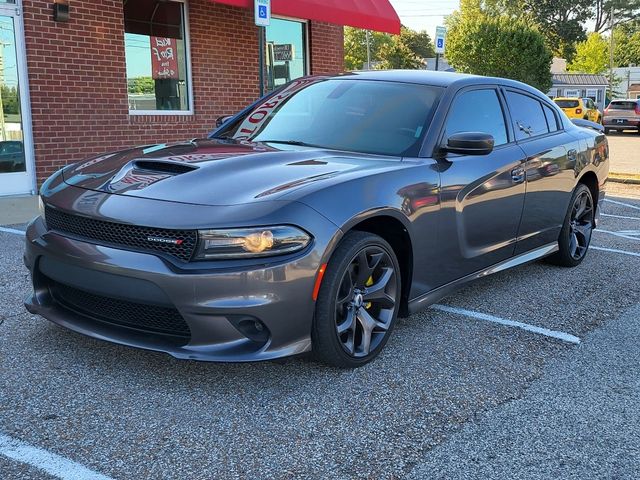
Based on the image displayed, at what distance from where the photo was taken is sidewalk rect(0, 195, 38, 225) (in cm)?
710

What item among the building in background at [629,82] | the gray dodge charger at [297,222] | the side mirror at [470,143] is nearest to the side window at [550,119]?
the gray dodge charger at [297,222]

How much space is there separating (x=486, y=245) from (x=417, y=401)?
158 cm

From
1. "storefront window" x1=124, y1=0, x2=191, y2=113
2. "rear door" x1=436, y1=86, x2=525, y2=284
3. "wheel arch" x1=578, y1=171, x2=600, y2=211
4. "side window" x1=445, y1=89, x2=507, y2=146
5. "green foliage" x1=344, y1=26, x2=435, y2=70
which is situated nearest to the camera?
"rear door" x1=436, y1=86, x2=525, y2=284

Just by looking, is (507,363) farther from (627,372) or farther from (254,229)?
(254,229)

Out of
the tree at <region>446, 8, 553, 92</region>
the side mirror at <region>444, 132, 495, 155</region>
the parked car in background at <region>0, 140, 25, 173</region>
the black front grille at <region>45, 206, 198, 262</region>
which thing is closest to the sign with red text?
the parked car in background at <region>0, 140, 25, 173</region>

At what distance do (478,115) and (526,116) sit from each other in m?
0.80

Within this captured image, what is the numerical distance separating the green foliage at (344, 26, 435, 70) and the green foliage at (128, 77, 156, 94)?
64.4m

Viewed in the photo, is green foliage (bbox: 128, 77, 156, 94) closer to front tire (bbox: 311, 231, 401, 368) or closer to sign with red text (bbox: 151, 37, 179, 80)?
sign with red text (bbox: 151, 37, 179, 80)

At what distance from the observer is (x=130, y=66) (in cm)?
947

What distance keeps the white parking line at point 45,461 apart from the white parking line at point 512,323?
2737 mm

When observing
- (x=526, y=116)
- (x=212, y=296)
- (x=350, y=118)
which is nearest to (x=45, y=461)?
(x=212, y=296)

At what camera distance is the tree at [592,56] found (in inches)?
2891

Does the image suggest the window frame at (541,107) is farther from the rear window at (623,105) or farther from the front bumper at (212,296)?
the rear window at (623,105)

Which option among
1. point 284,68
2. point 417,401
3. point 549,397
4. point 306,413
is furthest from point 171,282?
point 284,68
